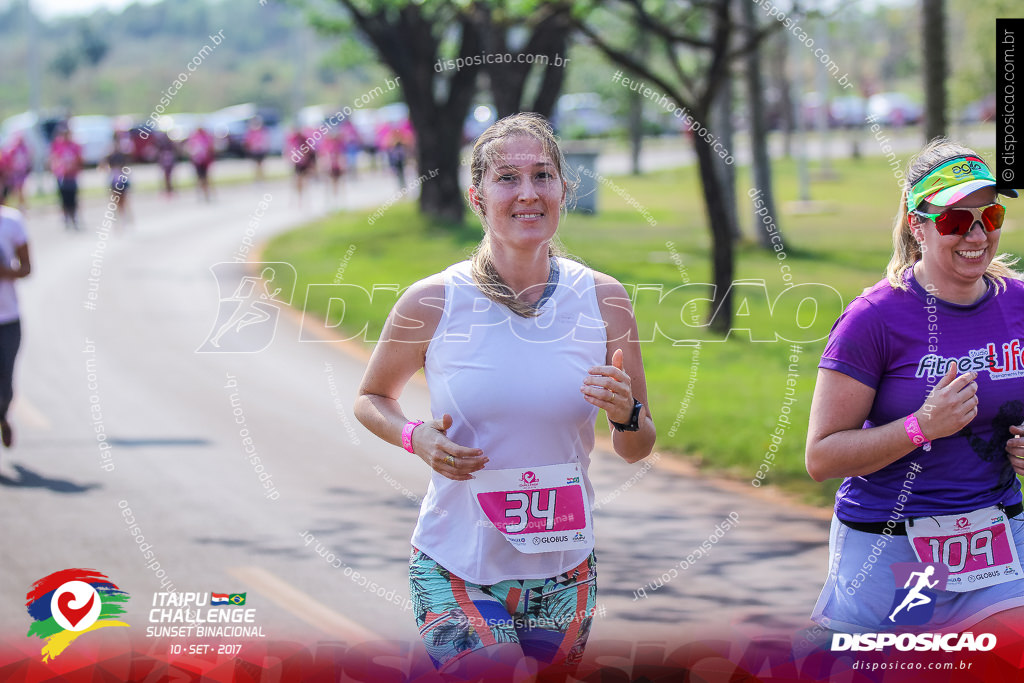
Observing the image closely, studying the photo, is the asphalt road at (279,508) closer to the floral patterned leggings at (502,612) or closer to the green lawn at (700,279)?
the green lawn at (700,279)

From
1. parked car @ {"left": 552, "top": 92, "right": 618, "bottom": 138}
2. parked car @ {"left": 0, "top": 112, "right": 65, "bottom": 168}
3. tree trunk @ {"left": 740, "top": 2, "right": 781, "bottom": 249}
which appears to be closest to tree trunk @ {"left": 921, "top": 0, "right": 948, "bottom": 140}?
tree trunk @ {"left": 740, "top": 2, "right": 781, "bottom": 249}

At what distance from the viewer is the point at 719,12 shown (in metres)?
12.0

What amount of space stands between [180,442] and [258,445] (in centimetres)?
64

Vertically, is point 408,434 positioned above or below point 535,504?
above

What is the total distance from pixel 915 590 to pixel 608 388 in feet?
3.48

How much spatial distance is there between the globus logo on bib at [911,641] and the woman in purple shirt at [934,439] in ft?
0.08

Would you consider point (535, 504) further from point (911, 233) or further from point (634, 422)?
point (911, 233)

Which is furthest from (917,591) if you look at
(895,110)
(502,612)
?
(895,110)

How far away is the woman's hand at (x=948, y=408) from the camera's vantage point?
10.5 ft

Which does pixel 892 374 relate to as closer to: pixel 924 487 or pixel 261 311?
pixel 924 487

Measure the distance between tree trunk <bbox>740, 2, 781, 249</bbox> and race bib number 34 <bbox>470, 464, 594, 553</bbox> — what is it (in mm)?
16644

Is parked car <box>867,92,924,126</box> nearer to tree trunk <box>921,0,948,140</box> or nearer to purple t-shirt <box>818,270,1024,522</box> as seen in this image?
tree trunk <box>921,0,948,140</box>

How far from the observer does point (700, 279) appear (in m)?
15.9

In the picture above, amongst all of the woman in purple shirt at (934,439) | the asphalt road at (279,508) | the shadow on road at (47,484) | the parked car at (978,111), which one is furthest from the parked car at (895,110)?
the woman in purple shirt at (934,439)
